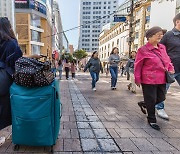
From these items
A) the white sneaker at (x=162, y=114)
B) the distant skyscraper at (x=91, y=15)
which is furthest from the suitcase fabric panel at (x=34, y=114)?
the distant skyscraper at (x=91, y=15)

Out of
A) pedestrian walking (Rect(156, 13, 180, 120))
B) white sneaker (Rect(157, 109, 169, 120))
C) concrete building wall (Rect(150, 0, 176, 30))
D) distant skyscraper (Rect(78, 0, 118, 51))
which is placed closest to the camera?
pedestrian walking (Rect(156, 13, 180, 120))

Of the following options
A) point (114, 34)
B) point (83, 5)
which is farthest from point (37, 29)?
point (83, 5)

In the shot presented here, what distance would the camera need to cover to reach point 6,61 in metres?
2.71

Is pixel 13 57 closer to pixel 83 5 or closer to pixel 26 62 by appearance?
pixel 26 62

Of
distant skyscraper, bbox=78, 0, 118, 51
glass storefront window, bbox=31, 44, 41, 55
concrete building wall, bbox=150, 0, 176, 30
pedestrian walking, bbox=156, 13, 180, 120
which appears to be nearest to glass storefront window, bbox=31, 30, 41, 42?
glass storefront window, bbox=31, 44, 41, 55

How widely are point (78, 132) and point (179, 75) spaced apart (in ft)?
7.81

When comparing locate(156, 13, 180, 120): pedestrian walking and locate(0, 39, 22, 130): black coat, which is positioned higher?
locate(156, 13, 180, 120): pedestrian walking

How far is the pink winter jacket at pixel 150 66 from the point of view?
11.6 ft

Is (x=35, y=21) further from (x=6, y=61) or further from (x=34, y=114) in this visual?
(x=34, y=114)

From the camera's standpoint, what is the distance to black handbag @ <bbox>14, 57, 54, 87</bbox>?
238 centimetres

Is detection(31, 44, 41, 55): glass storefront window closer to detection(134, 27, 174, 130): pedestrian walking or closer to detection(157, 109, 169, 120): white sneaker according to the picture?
detection(157, 109, 169, 120): white sneaker

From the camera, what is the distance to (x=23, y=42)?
3556 centimetres

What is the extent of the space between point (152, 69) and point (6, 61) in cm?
231

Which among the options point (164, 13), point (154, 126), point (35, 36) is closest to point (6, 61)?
point (154, 126)
